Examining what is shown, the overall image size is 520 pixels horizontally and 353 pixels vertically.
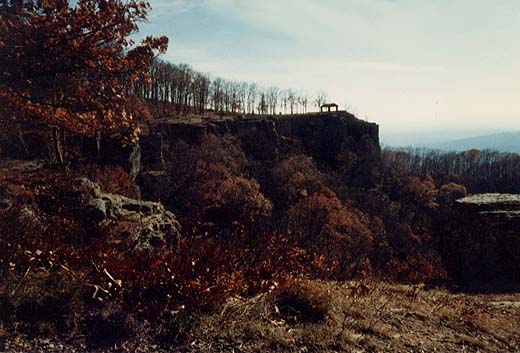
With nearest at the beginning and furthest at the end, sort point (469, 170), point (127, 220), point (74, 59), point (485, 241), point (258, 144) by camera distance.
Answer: point (74, 59) < point (127, 220) < point (485, 241) < point (258, 144) < point (469, 170)

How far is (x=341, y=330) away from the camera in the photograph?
17.1 ft

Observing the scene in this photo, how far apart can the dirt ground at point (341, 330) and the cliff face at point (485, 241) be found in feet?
18.5

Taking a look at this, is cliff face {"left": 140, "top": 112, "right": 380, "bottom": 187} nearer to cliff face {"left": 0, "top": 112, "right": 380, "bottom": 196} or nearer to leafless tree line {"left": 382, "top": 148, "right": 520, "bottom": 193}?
cliff face {"left": 0, "top": 112, "right": 380, "bottom": 196}

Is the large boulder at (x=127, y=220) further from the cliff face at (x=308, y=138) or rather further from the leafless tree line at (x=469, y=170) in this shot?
the leafless tree line at (x=469, y=170)

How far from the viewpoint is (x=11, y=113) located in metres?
7.60

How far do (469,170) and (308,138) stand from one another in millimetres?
74438

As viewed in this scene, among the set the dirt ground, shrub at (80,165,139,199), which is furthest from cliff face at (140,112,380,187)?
the dirt ground

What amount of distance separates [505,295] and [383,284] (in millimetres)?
4362

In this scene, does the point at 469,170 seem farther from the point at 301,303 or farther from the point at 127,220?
the point at 301,303

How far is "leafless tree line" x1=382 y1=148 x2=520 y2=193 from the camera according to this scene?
107m

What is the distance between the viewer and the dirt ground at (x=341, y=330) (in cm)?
445

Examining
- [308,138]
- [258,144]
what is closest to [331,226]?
[258,144]

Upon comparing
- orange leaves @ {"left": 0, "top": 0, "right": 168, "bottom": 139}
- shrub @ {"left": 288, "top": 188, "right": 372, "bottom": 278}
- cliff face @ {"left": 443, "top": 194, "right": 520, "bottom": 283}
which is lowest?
shrub @ {"left": 288, "top": 188, "right": 372, "bottom": 278}

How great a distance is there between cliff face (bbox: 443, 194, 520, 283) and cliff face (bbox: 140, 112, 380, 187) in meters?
48.1
